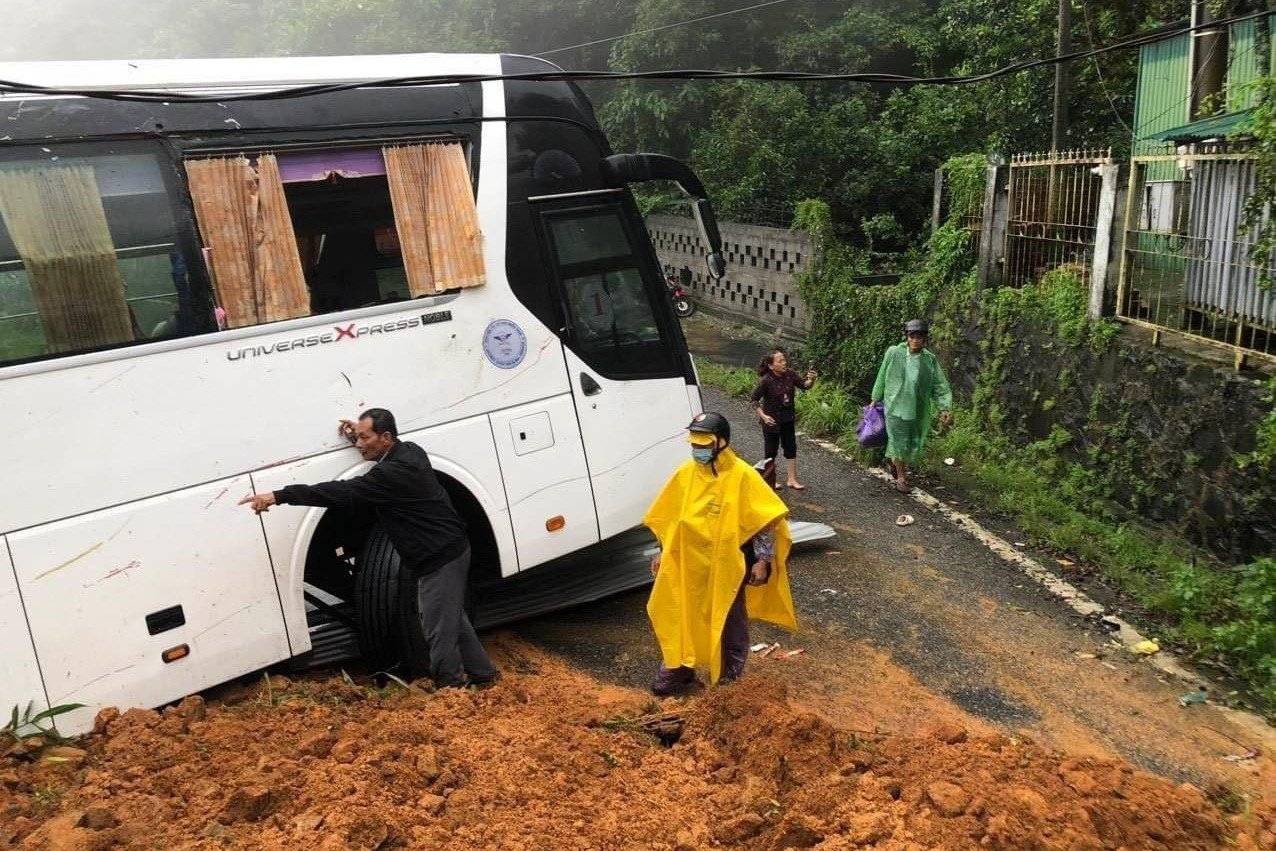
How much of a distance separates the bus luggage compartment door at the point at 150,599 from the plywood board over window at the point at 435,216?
1.48 meters

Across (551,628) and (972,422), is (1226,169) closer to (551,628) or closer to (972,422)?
(972,422)

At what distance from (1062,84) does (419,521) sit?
10402 mm

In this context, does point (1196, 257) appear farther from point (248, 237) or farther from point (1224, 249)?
point (248, 237)

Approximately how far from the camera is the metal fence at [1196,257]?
6.75 metres

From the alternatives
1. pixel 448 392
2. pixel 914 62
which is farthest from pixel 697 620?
pixel 914 62

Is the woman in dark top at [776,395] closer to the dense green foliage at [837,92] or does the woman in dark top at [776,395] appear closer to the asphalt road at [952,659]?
the asphalt road at [952,659]

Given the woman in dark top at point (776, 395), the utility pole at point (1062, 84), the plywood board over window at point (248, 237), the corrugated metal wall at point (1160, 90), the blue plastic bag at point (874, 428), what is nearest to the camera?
the plywood board over window at point (248, 237)

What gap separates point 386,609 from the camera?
5.16m

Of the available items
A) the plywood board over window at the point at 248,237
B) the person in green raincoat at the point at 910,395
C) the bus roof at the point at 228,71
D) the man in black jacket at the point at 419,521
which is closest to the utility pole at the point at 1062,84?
the person in green raincoat at the point at 910,395

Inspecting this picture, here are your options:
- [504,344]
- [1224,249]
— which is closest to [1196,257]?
[1224,249]

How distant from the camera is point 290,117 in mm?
4852

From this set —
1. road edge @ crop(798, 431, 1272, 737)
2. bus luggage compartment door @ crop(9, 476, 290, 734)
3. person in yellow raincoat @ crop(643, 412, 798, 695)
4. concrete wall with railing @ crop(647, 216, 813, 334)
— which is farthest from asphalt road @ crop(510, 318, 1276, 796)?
concrete wall with railing @ crop(647, 216, 813, 334)

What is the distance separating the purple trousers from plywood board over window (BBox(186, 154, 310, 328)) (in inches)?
107

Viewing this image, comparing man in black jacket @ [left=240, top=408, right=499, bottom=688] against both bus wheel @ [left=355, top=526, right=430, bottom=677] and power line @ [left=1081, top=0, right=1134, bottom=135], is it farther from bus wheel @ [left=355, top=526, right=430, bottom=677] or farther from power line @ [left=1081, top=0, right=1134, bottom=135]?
power line @ [left=1081, top=0, right=1134, bottom=135]
